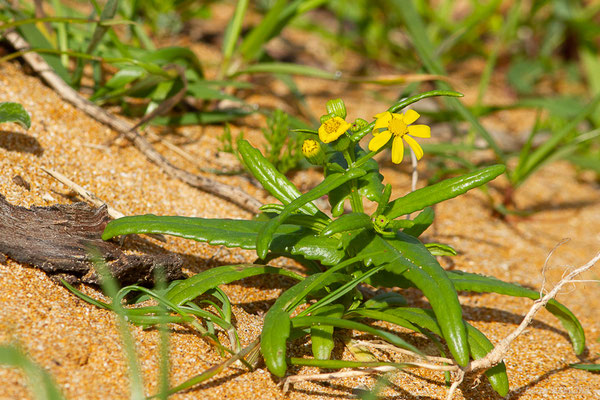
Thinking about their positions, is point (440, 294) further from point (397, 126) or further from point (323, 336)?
point (397, 126)

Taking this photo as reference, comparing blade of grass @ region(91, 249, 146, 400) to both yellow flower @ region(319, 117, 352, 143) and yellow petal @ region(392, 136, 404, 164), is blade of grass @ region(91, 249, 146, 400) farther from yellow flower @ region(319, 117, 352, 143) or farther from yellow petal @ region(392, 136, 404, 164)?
yellow petal @ region(392, 136, 404, 164)

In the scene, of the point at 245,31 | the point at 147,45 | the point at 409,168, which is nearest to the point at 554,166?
the point at 409,168

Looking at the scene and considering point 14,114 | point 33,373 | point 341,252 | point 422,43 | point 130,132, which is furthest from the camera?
point 422,43

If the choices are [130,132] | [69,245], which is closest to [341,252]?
[69,245]

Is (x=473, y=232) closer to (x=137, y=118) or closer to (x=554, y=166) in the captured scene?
(x=554, y=166)

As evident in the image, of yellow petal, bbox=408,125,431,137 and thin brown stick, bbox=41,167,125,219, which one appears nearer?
yellow petal, bbox=408,125,431,137

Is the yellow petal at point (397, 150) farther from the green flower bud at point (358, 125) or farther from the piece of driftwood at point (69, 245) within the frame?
the piece of driftwood at point (69, 245)

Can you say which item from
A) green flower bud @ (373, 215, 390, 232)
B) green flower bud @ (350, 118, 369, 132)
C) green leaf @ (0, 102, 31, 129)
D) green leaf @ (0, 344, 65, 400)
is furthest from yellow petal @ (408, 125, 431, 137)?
green leaf @ (0, 102, 31, 129)
